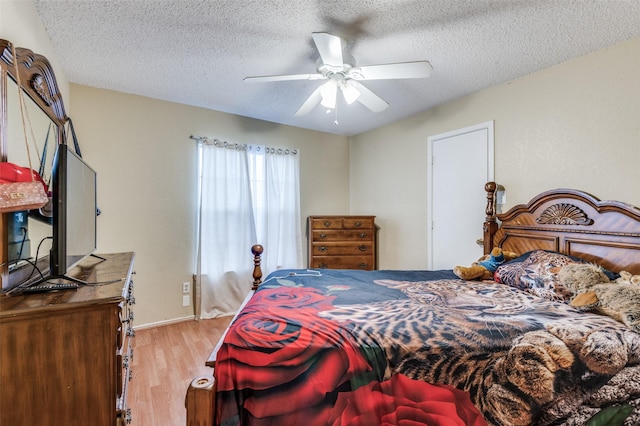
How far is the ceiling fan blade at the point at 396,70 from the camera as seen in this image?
69.2 inches

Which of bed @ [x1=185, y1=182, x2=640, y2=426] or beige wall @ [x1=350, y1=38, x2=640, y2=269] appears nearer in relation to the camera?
bed @ [x1=185, y1=182, x2=640, y2=426]

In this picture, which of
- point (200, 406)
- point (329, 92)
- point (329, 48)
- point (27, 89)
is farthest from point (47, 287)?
point (329, 92)

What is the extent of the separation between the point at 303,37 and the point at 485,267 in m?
2.13

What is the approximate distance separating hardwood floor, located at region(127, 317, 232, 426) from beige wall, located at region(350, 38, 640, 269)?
2.43 m

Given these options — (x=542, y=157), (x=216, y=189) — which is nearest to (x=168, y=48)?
(x=216, y=189)

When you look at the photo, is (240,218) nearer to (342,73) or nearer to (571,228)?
(342,73)

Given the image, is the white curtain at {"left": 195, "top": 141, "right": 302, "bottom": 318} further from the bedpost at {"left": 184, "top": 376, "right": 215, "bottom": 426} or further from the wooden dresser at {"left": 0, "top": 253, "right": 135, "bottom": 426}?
the bedpost at {"left": 184, "top": 376, "right": 215, "bottom": 426}

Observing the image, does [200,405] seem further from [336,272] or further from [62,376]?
[336,272]

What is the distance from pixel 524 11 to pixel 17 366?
282cm

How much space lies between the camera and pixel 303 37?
192 centimetres

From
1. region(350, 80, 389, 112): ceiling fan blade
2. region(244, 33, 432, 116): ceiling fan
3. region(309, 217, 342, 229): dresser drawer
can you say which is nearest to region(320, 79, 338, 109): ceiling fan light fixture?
region(244, 33, 432, 116): ceiling fan

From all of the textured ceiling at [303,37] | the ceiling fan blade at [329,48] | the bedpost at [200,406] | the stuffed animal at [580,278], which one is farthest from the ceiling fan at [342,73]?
the bedpost at [200,406]

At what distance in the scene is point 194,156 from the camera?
3.28 m

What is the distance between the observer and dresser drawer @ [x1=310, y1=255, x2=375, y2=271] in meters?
3.68
